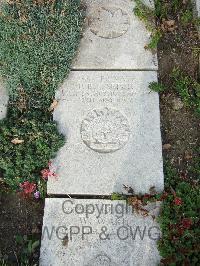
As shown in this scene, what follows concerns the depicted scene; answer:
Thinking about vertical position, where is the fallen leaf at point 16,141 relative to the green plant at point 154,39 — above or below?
below

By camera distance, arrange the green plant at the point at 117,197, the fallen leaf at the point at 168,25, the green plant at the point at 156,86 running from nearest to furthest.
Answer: the green plant at the point at 117,197
the green plant at the point at 156,86
the fallen leaf at the point at 168,25

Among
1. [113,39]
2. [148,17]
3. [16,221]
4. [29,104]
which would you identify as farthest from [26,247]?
[148,17]

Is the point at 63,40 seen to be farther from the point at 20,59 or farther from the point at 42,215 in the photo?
the point at 42,215

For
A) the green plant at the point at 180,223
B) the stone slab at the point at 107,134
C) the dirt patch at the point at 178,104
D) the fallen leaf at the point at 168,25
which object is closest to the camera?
the green plant at the point at 180,223

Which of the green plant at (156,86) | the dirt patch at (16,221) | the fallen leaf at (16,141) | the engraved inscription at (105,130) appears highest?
the green plant at (156,86)

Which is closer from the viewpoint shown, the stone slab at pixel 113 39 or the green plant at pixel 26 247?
the green plant at pixel 26 247

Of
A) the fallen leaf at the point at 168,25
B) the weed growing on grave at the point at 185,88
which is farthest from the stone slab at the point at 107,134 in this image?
the fallen leaf at the point at 168,25

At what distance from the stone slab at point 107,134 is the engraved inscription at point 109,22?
0.64 meters

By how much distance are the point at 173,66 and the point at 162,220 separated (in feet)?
6.65

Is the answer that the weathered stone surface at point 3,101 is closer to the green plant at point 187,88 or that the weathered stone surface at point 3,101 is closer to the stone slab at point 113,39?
the stone slab at point 113,39

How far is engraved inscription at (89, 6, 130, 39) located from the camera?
17.6 feet

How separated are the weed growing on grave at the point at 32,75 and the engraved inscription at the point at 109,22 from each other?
285 mm

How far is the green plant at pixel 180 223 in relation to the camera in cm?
397

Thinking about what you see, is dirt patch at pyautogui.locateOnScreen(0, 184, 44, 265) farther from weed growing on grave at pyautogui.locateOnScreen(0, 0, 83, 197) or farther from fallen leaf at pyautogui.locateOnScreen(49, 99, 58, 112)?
fallen leaf at pyautogui.locateOnScreen(49, 99, 58, 112)
